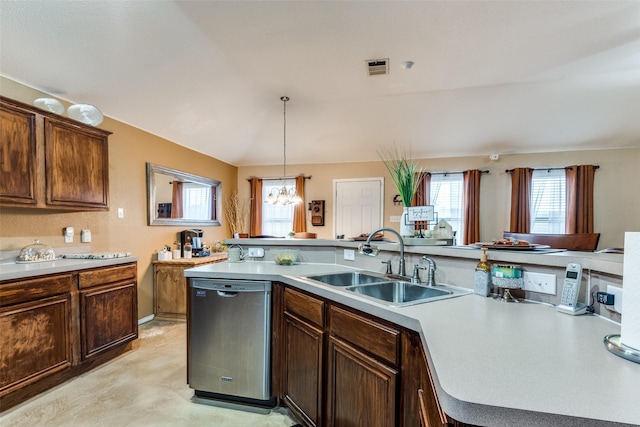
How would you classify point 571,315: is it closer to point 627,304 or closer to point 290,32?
point 627,304

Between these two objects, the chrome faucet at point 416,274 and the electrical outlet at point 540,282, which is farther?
the chrome faucet at point 416,274

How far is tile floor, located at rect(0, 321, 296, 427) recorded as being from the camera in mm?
1822

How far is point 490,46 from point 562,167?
324 cm

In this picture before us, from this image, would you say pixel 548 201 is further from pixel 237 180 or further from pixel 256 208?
pixel 237 180

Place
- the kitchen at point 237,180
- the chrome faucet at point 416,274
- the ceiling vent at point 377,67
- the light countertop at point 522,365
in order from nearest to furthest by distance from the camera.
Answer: the light countertop at point 522,365 < the chrome faucet at point 416,274 < the kitchen at point 237,180 < the ceiling vent at point 377,67

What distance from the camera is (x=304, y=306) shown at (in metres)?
1.67

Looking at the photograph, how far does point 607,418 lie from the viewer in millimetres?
513

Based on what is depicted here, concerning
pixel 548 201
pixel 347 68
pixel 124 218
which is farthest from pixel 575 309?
pixel 548 201

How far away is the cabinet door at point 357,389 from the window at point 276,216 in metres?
4.57

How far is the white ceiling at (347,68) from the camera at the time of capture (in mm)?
2346

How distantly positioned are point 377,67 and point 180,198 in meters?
3.31

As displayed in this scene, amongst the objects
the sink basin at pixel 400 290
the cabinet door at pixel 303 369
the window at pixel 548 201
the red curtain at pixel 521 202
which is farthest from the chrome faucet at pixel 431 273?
the window at pixel 548 201

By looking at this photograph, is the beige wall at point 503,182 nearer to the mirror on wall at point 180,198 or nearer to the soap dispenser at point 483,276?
the mirror on wall at point 180,198

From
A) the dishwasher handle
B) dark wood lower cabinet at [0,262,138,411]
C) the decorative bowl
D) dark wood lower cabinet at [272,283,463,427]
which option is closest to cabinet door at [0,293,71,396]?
dark wood lower cabinet at [0,262,138,411]
